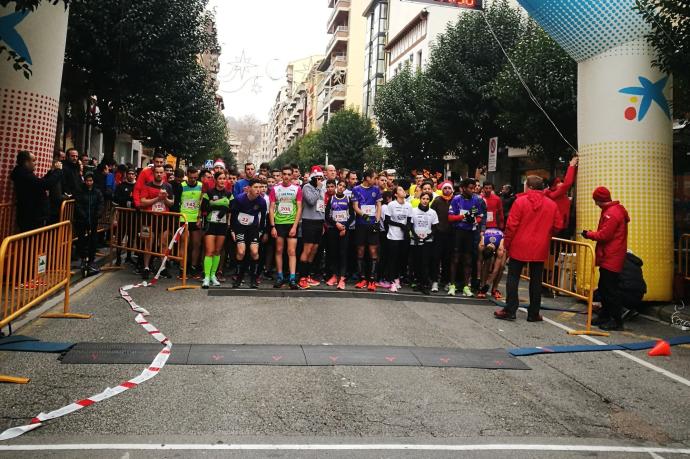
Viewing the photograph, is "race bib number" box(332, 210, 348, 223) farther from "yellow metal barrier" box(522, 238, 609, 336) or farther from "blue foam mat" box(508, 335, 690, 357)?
"blue foam mat" box(508, 335, 690, 357)

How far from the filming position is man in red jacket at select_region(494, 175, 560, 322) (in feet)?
29.1

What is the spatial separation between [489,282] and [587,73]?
420 centimetres

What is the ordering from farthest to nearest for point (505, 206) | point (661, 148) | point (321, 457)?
point (505, 206), point (661, 148), point (321, 457)

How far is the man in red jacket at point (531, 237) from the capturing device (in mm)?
8867

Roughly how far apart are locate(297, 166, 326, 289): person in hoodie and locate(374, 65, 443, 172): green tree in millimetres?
21481

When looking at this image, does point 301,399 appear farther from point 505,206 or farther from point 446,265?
point 505,206

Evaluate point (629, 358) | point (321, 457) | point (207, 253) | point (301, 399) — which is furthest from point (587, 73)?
point (321, 457)

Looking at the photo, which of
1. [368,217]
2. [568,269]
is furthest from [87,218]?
[568,269]

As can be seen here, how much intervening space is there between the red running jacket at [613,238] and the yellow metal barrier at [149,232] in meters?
6.42

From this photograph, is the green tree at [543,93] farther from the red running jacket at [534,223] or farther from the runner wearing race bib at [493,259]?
the red running jacket at [534,223]

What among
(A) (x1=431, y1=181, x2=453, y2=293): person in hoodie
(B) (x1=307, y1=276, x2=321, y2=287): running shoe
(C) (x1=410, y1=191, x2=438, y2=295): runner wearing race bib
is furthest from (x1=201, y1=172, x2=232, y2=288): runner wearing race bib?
(A) (x1=431, y1=181, x2=453, y2=293): person in hoodie

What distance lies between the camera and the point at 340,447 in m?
4.01

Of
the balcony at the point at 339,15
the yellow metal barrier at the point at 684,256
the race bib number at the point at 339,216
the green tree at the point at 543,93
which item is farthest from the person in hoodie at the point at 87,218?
the balcony at the point at 339,15

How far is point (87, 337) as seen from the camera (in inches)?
261
